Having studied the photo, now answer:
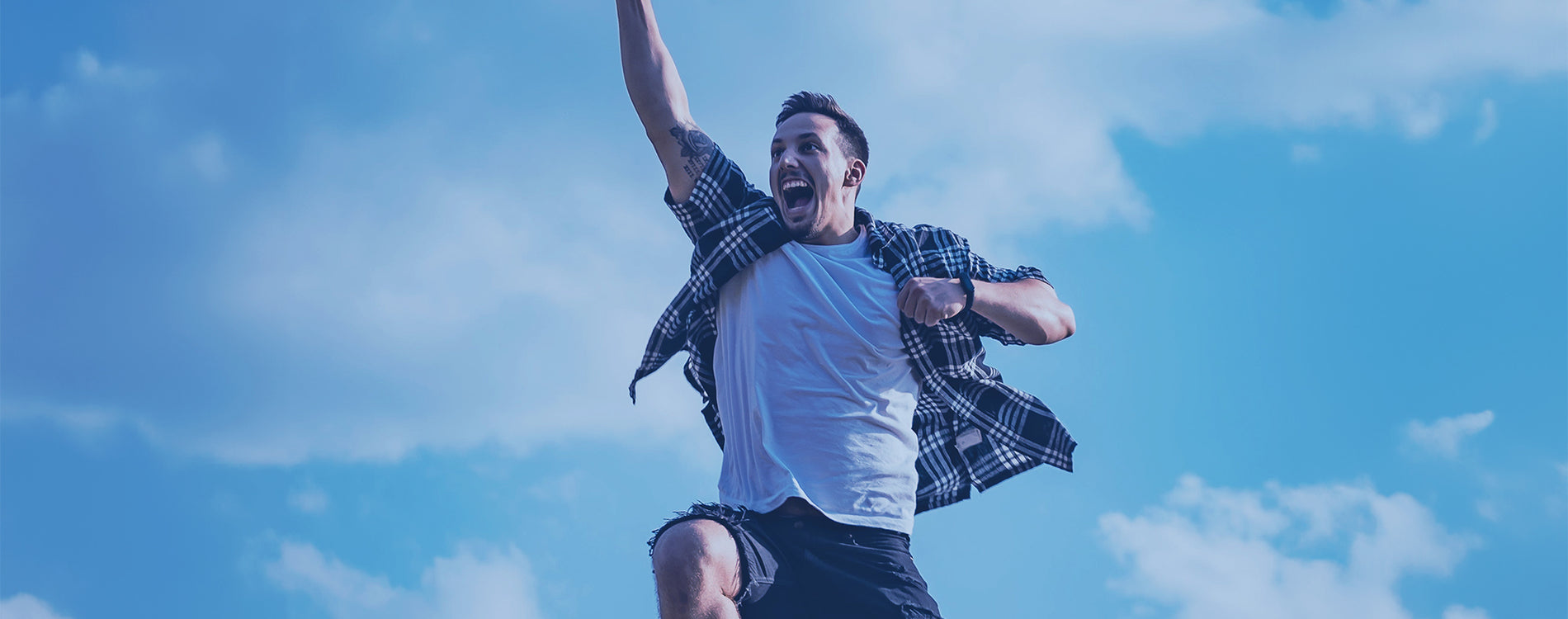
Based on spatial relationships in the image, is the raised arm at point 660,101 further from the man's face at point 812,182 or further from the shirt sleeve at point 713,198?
the man's face at point 812,182

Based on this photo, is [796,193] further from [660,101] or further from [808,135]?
[660,101]

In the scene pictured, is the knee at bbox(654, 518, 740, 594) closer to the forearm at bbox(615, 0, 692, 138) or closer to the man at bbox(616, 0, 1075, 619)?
the man at bbox(616, 0, 1075, 619)

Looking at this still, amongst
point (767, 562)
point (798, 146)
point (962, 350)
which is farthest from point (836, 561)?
point (798, 146)

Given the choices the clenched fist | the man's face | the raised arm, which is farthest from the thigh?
the raised arm

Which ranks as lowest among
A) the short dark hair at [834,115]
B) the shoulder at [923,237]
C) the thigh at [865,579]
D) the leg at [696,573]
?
the leg at [696,573]

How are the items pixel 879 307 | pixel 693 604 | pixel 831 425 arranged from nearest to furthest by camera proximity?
pixel 693 604, pixel 831 425, pixel 879 307

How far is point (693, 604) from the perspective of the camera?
346 cm

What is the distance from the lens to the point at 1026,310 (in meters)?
4.32

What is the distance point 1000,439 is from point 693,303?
1282mm

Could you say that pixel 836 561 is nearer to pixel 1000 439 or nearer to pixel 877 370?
pixel 877 370

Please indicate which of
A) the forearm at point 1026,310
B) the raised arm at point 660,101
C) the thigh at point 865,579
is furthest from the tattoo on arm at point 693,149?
the thigh at point 865,579

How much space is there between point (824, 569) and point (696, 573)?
603 millimetres

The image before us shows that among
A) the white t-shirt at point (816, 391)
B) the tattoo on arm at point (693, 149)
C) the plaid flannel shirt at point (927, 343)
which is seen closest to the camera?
the white t-shirt at point (816, 391)

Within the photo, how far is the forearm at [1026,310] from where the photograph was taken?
4.24 metres
